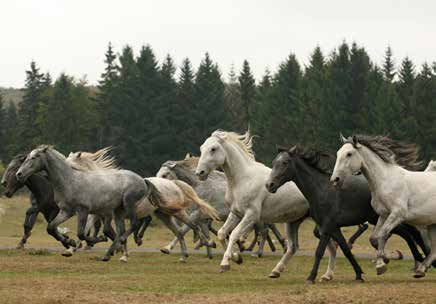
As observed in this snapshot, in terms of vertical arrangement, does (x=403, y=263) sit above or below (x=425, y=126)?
below

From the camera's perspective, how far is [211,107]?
270 ft

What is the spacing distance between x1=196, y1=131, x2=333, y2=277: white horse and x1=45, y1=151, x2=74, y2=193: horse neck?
3.78 m

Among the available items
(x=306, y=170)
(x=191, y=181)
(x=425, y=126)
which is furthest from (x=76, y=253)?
(x=425, y=126)

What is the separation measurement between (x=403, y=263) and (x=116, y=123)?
6093cm

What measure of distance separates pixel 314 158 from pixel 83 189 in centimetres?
642

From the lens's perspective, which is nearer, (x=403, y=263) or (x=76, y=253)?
(x=403, y=263)

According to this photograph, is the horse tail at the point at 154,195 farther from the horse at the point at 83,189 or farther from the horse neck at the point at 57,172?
the horse neck at the point at 57,172

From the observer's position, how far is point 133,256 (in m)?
23.5

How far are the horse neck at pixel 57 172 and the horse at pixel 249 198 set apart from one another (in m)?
3.78

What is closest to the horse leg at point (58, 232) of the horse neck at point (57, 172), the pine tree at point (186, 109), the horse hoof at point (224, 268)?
the horse neck at point (57, 172)

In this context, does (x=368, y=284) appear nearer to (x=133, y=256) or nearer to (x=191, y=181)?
(x=133, y=256)

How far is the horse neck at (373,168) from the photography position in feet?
53.0

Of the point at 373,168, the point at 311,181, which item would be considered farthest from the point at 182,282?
the point at 373,168

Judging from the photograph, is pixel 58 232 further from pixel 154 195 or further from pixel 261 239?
pixel 261 239
